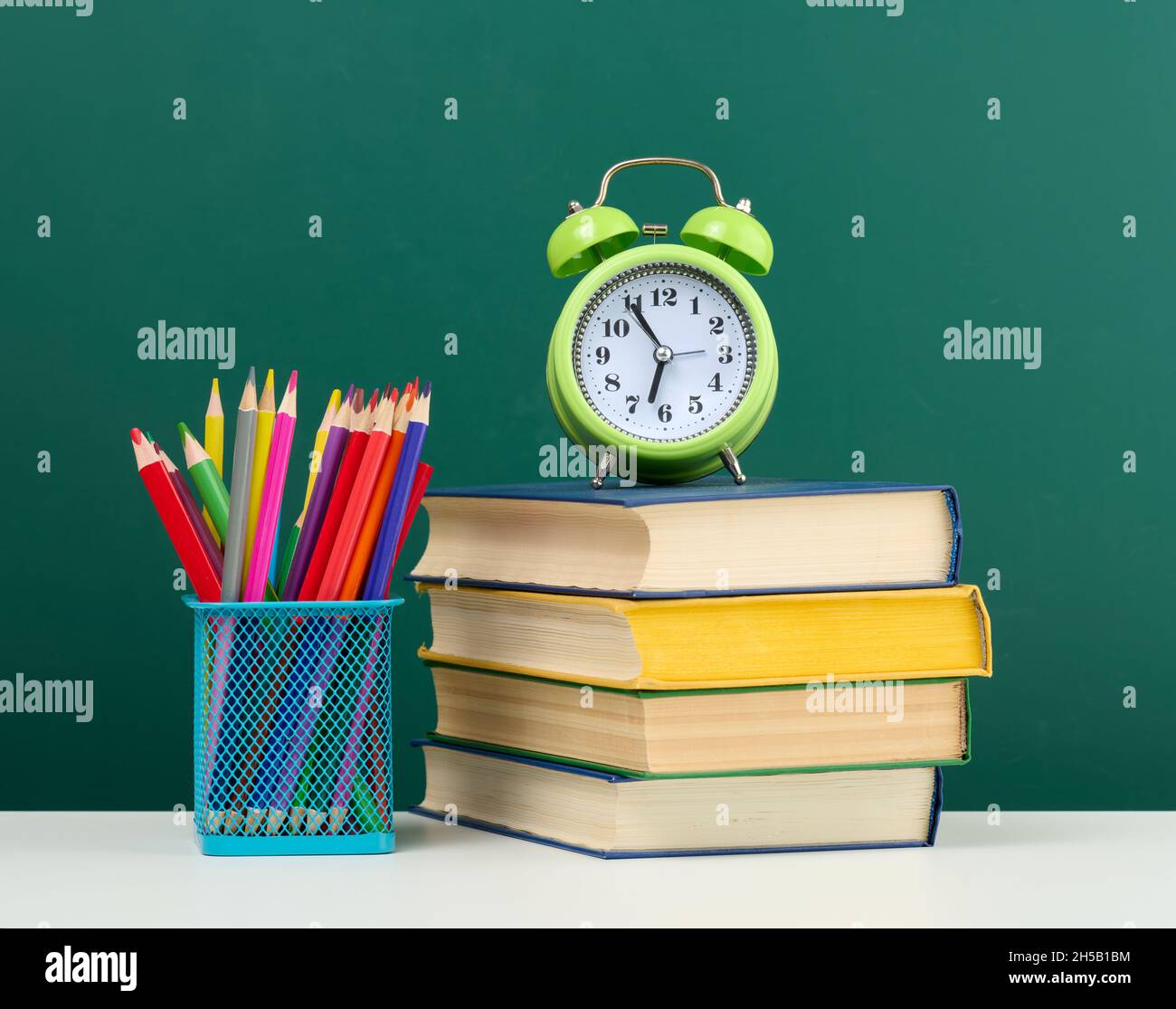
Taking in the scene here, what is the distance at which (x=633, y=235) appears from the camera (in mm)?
1326

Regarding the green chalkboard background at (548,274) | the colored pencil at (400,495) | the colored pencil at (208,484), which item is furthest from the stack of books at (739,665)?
the green chalkboard background at (548,274)

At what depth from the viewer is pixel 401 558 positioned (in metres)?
1.86

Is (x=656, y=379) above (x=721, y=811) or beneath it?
above

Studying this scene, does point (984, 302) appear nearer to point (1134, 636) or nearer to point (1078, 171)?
point (1078, 171)

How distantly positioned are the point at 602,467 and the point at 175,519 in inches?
13.0

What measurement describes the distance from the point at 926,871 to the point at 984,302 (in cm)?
95

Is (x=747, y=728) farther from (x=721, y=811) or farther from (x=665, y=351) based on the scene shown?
(x=665, y=351)

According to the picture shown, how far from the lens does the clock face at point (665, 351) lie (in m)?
1.29

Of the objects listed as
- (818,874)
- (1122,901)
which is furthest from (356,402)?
(1122,901)

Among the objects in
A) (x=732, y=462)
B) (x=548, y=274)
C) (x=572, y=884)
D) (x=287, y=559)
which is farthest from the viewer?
(x=548, y=274)

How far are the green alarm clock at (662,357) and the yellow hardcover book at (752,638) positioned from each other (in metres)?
0.17

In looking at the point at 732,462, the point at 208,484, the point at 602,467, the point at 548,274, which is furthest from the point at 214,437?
the point at 548,274

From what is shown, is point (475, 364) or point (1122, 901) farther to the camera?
point (475, 364)

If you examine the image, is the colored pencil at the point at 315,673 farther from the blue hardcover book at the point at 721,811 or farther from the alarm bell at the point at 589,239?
the alarm bell at the point at 589,239
